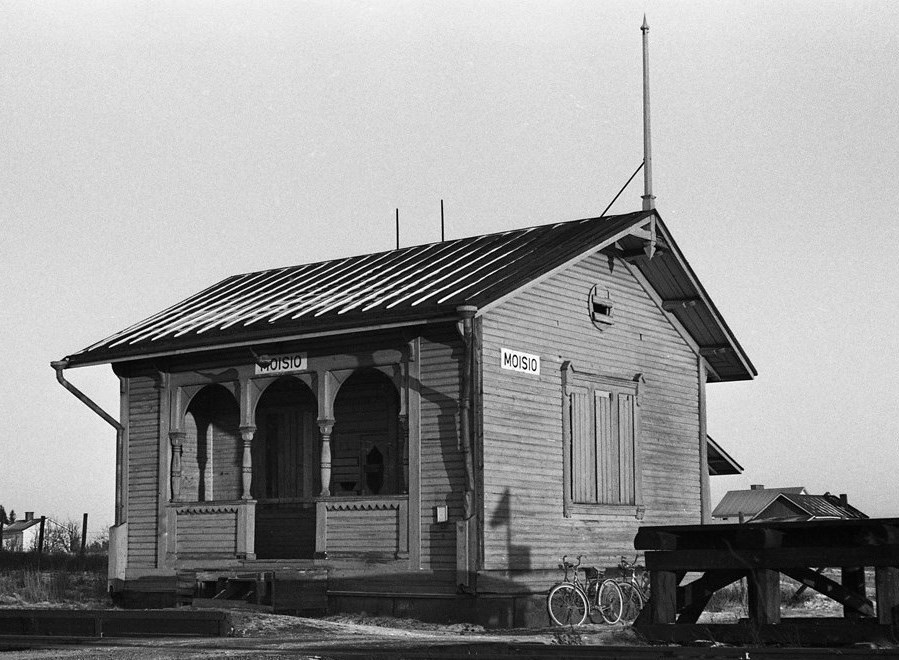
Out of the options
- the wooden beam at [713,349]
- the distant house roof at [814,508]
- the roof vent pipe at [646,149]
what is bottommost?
the distant house roof at [814,508]

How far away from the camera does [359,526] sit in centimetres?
2197

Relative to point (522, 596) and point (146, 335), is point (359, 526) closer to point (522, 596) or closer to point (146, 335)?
point (522, 596)

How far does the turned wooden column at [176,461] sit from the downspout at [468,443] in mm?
6114

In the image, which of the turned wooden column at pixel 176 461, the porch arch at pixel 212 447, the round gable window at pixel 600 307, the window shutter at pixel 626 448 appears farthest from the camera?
the porch arch at pixel 212 447

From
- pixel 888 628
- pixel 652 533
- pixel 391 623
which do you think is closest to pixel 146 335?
pixel 391 623

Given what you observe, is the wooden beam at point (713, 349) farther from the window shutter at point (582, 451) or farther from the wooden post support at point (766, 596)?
the wooden post support at point (766, 596)

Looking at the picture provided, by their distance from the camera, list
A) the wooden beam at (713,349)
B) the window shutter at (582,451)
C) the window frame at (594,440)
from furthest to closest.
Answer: the wooden beam at (713,349) < the window shutter at (582,451) < the window frame at (594,440)

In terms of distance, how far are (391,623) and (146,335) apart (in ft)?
25.1

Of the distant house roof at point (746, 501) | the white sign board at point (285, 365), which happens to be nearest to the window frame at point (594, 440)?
the white sign board at point (285, 365)

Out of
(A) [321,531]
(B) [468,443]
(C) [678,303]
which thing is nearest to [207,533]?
(A) [321,531]

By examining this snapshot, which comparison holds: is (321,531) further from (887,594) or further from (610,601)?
(887,594)

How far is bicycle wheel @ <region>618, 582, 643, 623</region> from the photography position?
71.4ft

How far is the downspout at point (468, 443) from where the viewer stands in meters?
20.6

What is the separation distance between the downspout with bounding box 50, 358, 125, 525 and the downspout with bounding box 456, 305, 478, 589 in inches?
294
